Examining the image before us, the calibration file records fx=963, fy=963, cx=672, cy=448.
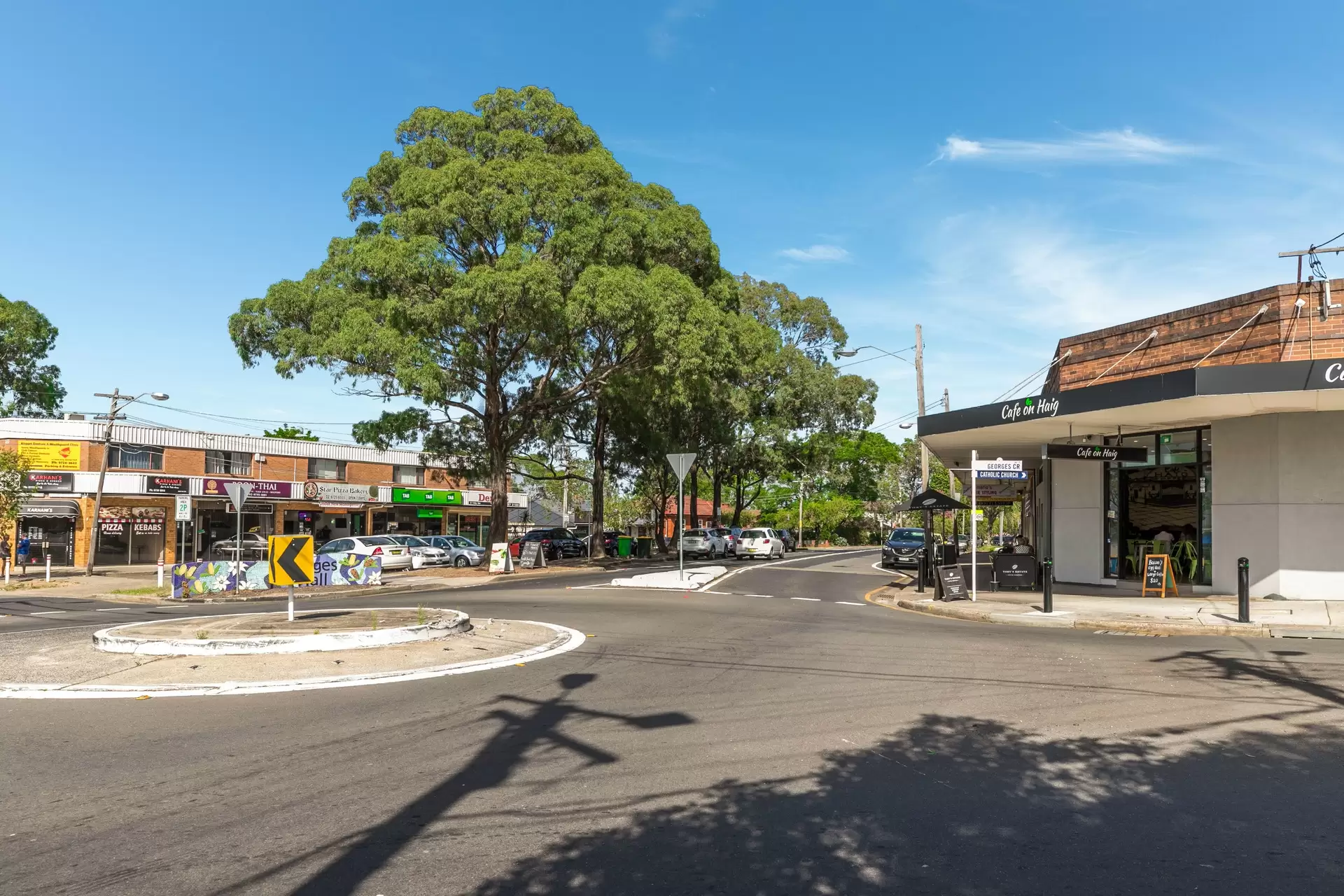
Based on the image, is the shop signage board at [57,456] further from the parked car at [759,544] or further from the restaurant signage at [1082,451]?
the restaurant signage at [1082,451]

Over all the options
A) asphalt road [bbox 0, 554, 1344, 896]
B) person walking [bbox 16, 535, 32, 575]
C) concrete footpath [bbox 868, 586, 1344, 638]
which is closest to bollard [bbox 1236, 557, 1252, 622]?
concrete footpath [bbox 868, 586, 1344, 638]

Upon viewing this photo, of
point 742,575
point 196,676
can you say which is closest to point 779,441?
point 742,575

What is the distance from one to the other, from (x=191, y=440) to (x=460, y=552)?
60.2 ft

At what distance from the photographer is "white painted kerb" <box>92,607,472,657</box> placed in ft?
34.8

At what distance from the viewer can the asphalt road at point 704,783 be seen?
439cm

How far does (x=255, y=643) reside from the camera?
10.7m

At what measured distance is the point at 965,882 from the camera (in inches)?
168

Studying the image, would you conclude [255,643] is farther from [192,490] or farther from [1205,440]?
[192,490]

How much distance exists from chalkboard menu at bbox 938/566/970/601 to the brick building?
89.5 feet

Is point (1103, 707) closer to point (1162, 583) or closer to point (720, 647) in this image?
point (720, 647)

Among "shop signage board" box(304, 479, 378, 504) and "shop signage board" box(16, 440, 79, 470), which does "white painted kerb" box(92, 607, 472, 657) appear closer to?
→ "shop signage board" box(16, 440, 79, 470)

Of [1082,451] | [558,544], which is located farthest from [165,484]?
[1082,451]

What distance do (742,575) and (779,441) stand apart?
24654 millimetres

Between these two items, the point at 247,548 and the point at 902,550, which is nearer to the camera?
the point at 902,550
